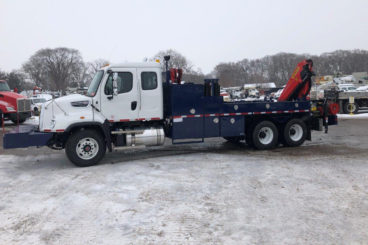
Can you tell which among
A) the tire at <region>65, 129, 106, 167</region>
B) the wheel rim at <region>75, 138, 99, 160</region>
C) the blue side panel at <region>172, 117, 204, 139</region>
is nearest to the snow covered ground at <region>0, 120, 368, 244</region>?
the tire at <region>65, 129, 106, 167</region>

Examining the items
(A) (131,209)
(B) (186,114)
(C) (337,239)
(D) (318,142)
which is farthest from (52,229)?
(D) (318,142)

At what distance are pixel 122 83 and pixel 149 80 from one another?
0.78m

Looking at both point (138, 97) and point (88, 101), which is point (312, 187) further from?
point (88, 101)

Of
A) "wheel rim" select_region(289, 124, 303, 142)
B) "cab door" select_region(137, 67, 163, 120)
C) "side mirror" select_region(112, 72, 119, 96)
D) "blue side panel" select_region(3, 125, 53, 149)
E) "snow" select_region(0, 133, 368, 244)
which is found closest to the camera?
"snow" select_region(0, 133, 368, 244)

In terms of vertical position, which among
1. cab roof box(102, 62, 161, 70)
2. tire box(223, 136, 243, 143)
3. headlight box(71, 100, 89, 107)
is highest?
cab roof box(102, 62, 161, 70)

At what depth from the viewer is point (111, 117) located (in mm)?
9375

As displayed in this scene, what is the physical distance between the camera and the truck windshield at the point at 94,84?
9.32 meters

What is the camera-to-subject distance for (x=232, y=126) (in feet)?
34.9

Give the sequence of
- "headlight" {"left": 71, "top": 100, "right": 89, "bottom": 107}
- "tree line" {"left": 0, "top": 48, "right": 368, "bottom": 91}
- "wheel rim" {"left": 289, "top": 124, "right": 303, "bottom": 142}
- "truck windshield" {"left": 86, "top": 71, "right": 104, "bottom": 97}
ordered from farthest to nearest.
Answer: "tree line" {"left": 0, "top": 48, "right": 368, "bottom": 91} < "wheel rim" {"left": 289, "top": 124, "right": 303, "bottom": 142} < "truck windshield" {"left": 86, "top": 71, "right": 104, "bottom": 97} < "headlight" {"left": 71, "top": 100, "right": 89, "bottom": 107}

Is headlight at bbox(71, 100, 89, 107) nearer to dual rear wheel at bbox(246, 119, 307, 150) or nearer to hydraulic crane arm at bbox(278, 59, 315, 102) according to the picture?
dual rear wheel at bbox(246, 119, 307, 150)

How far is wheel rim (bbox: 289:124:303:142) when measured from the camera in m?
11.6

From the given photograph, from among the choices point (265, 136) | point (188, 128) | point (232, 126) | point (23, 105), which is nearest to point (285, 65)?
point (23, 105)

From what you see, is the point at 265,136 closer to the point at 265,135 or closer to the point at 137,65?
the point at 265,135

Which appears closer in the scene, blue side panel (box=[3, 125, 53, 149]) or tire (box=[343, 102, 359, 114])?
blue side panel (box=[3, 125, 53, 149])
